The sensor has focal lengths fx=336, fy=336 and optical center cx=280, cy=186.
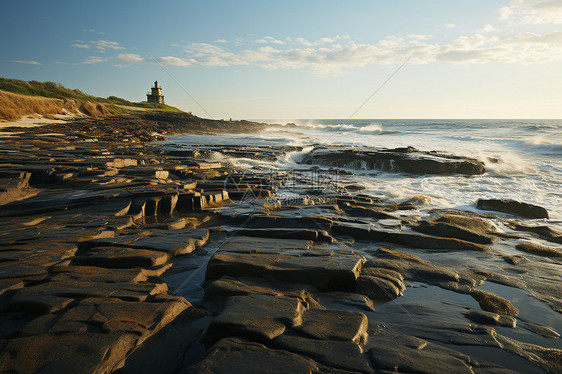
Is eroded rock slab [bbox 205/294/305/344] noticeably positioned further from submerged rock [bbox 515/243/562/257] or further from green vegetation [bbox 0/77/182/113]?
green vegetation [bbox 0/77/182/113]

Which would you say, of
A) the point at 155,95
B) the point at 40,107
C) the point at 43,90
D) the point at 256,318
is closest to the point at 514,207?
the point at 256,318

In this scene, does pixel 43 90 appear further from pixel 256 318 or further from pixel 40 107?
pixel 256 318

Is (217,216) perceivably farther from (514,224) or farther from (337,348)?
(514,224)

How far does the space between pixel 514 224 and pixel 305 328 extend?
19.6 ft

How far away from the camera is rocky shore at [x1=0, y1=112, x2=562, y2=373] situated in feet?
7.16

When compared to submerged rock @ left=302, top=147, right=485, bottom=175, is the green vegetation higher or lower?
higher

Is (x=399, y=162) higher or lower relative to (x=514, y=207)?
higher

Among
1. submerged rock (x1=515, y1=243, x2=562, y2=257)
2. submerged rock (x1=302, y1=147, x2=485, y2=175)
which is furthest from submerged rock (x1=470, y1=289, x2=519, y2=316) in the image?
submerged rock (x1=302, y1=147, x2=485, y2=175)

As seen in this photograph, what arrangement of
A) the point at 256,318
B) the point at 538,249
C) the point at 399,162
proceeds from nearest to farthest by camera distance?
the point at 256,318 < the point at 538,249 < the point at 399,162

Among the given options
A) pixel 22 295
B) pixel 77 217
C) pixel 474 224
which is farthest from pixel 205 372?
pixel 474 224

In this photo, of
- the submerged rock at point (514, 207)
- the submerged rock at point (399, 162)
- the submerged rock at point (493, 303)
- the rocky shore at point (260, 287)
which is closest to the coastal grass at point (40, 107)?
the submerged rock at point (399, 162)

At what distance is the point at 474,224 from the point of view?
6148 mm

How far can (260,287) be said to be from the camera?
10.5 feet

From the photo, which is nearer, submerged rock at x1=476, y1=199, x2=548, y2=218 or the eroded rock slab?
the eroded rock slab
